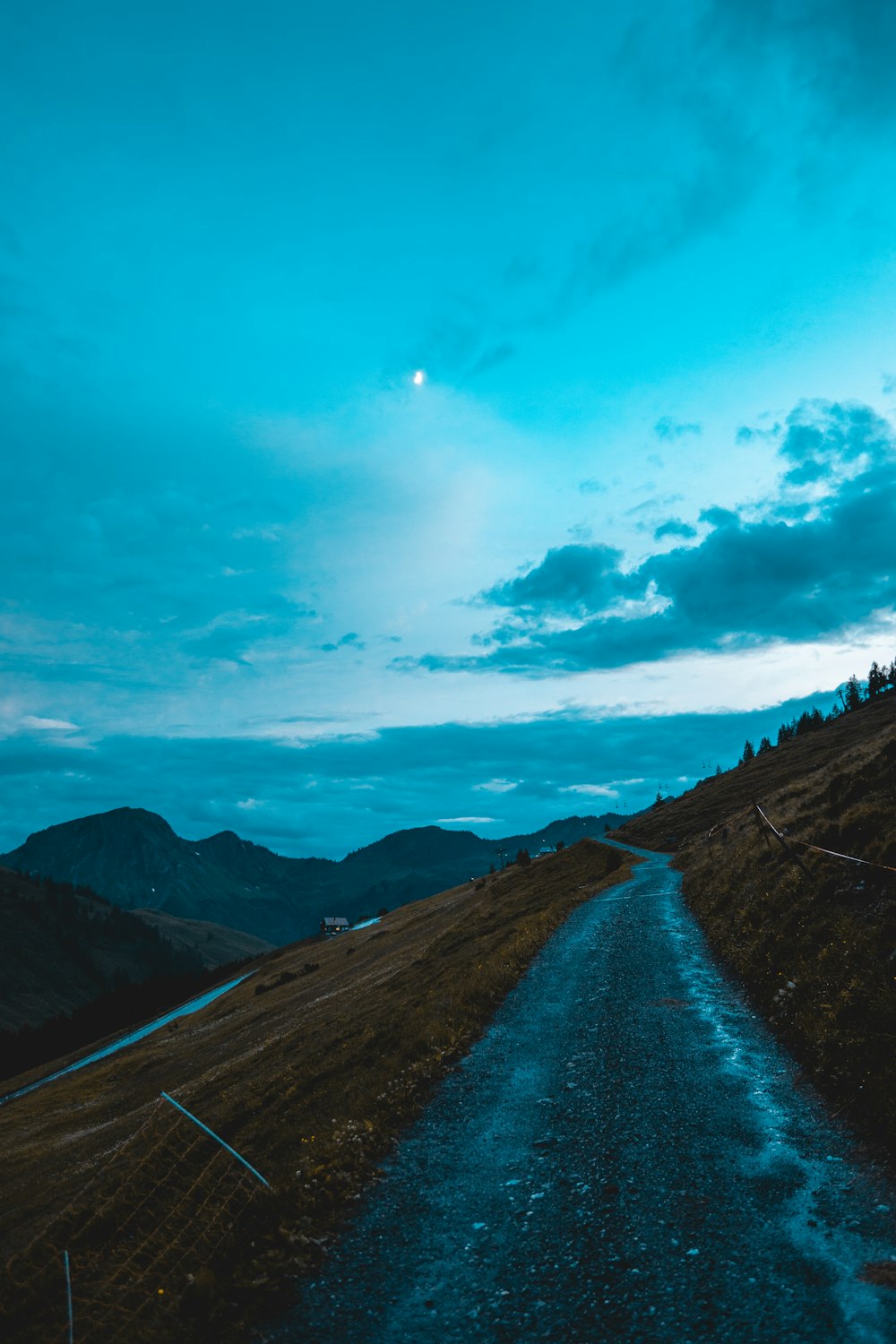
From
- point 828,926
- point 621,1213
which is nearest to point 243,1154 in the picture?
point 621,1213

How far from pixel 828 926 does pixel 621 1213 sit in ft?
39.9

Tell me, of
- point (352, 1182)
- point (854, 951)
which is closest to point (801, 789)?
point (854, 951)

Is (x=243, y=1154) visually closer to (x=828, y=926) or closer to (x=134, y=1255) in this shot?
(x=134, y=1255)

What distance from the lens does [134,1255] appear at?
11094mm

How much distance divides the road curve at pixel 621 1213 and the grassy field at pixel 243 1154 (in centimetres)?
92

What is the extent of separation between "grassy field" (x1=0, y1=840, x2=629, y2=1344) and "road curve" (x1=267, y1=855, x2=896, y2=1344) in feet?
3.01

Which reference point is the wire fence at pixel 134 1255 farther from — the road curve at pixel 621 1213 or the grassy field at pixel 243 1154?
the road curve at pixel 621 1213

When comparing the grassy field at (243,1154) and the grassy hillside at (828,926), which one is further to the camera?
the grassy hillside at (828,926)

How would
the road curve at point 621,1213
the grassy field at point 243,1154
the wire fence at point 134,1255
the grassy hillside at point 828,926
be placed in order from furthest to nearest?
1. the grassy hillside at point 828,926
2. the grassy field at point 243,1154
3. the wire fence at point 134,1255
4. the road curve at point 621,1213

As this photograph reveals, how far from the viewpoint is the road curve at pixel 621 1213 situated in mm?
7797

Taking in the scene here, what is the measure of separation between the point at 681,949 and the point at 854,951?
11.1 meters

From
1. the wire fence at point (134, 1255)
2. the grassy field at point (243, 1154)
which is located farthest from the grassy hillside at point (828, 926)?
the wire fence at point (134, 1255)

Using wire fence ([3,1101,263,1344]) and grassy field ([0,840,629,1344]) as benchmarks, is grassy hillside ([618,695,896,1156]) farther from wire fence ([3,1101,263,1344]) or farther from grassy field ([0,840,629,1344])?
wire fence ([3,1101,263,1344])

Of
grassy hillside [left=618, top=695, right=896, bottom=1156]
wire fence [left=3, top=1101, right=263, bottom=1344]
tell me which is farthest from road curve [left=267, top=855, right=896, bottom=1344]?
wire fence [left=3, top=1101, right=263, bottom=1344]
